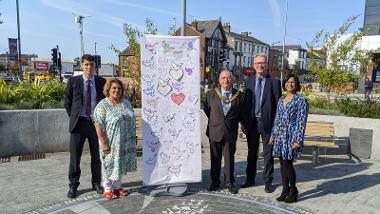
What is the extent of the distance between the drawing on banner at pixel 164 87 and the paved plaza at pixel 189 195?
1463 mm

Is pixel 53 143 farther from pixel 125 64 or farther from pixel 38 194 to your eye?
pixel 125 64

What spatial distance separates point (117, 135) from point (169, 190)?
3.79 ft

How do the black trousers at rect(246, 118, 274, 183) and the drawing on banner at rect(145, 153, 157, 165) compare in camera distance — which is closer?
the drawing on banner at rect(145, 153, 157, 165)

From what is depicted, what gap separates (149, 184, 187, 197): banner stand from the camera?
4.73 m

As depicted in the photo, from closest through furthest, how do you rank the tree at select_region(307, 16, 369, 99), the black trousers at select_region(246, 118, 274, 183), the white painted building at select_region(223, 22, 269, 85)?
the black trousers at select_region(246, 118, 274, 183), the tree at select_region(307, 16, 369, 99), the white painted building at select_region(223, 22, 269, 85)

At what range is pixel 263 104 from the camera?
493 cm

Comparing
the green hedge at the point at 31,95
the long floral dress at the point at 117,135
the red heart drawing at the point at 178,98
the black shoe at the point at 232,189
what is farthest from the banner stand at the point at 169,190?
the green hedge at the point at 31,95

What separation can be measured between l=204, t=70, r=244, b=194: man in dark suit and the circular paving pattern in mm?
399

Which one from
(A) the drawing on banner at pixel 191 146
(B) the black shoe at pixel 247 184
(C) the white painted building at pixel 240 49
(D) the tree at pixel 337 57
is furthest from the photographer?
(C) the white painted building at pixel 240 49

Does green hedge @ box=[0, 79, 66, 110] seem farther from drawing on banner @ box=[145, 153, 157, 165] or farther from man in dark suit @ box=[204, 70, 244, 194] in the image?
man in dark suit @ box=[204, 70, 244, 194]

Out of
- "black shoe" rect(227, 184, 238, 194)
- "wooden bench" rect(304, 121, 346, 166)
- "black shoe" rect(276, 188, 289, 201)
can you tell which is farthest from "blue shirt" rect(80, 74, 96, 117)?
"wooden bench" rect(304, 121, 346, 166)

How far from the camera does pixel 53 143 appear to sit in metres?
6.87

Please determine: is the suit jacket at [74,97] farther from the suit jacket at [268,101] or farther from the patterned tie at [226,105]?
the suit jacket at [268,101]

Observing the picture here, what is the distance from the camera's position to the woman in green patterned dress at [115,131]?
13.9ft
